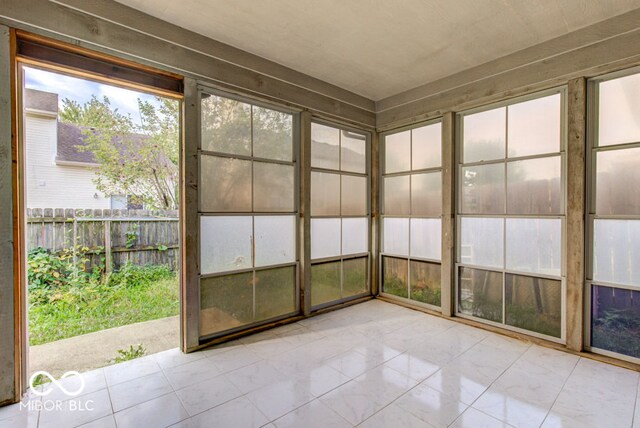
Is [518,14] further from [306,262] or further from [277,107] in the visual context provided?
[306,262]

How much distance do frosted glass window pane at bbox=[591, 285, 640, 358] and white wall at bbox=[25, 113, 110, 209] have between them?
7238 millimetres

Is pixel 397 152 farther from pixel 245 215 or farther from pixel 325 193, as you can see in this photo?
pixel 245 215

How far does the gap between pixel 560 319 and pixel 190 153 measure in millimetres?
3955

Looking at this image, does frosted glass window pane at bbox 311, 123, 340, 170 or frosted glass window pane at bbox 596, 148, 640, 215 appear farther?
frosted glass window pane at bbox 311, 123, 340, 170

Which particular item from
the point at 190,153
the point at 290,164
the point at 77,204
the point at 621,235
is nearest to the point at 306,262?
the point at 290,164

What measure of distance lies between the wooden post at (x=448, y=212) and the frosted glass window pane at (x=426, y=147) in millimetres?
150

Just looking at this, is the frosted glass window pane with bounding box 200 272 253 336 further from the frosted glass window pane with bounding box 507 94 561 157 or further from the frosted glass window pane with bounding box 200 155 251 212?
the frosted glass window pane with bounding box 507 94 561 157

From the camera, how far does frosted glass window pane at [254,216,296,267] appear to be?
3289mm

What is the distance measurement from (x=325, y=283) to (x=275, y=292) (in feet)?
2.64

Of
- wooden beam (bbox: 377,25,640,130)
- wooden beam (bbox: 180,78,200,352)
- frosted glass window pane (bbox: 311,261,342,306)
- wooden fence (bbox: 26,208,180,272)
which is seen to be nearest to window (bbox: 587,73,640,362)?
wooden beam (bbox: 377,25,640,130)

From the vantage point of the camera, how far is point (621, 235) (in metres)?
2.52

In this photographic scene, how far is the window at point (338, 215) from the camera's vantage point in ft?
12.6

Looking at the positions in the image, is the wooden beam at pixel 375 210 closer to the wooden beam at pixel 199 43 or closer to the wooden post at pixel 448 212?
the wooden beam at pixel 199 43

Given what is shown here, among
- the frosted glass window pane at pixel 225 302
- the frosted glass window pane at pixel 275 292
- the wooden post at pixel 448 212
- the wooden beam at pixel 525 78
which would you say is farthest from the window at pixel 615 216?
the frosted glass window pane at pixel 225 302
